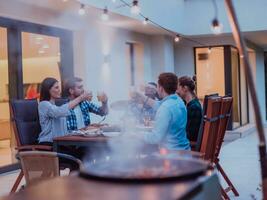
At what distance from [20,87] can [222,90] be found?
18.7ft

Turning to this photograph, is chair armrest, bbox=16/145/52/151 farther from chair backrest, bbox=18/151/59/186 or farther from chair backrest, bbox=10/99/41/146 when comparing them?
chair backrest, bbox=18/151/59/186

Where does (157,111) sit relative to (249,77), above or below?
below

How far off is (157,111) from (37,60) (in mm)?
3577

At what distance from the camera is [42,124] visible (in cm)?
433

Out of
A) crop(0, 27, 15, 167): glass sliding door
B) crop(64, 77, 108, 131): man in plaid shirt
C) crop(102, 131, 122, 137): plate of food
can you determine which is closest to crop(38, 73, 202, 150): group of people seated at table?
crop(64, 77, 108, 131): man in plaid shirt

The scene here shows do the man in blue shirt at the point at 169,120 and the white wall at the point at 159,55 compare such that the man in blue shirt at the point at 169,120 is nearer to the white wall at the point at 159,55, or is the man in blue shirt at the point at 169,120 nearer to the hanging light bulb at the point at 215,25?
the hanging light bulb at the point at 215,25

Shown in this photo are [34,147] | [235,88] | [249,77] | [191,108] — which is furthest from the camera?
[235,88]

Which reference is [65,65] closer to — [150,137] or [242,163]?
[242,163]

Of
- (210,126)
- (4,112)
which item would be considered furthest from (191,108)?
(4,112)

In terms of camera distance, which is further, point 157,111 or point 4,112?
point 4,112

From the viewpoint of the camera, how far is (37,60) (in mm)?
6641

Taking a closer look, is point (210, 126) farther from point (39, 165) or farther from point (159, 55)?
point (159, 55)

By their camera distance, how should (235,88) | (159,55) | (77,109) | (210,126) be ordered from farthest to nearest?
1. (235,88)
2. (159,55)
3. (77,109)
4. (210,126)

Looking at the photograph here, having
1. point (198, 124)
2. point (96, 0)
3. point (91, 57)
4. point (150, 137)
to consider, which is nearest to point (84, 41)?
point (91, 57)
